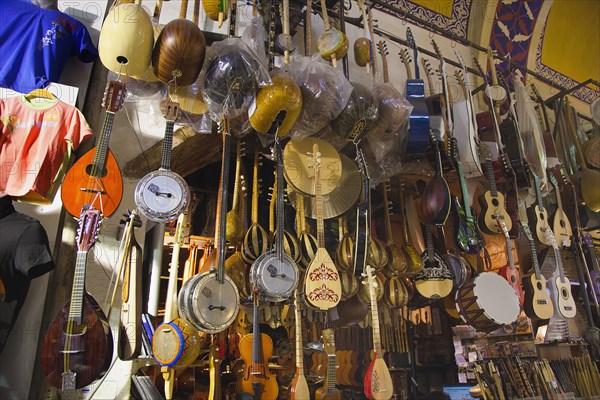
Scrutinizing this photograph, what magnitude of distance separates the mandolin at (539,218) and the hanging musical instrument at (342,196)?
1.96m

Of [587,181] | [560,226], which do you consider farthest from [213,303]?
[587,181]

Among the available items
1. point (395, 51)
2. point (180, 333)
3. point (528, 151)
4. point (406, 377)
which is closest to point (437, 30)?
point (395, 51)

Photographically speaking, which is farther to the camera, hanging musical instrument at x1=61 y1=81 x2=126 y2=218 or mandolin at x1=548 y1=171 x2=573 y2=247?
mandolin at x1=548 y1=171 x2=573 y2=247

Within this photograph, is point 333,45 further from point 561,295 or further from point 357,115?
point 561,295

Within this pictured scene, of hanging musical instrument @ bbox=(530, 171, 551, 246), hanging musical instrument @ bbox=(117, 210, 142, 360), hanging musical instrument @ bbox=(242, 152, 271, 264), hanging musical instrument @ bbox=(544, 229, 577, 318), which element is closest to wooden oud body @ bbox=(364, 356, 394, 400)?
hanging musical instrument @ bbox=(242, 152, 271, 264)

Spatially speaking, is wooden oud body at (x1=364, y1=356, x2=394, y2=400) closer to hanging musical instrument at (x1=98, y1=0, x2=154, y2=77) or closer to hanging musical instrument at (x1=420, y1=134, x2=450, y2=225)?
hanging musical instrument at (x1=420, y1=134, x2=450, y2=225)

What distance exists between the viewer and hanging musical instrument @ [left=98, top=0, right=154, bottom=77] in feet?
7.14

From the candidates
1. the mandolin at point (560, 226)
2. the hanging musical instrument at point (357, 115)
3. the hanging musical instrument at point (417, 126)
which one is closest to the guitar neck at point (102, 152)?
the hanging musical instrument at point (357, 115)

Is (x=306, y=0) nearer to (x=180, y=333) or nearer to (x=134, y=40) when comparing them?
(x=134, y=40)

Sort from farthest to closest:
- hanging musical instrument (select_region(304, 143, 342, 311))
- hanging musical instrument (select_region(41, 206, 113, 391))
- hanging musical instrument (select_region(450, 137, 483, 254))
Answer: hanging musical instrument (select_region(450, 137, 483, 254)) < hanging musical instrument (select_region(304, 143, 342, 311)) < hanging musical instrument (select_region(41, 206, 113, 391))

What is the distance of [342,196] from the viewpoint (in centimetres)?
310

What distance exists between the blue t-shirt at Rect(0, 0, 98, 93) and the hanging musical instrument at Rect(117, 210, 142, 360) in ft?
3.16

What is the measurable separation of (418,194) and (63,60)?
313 cm

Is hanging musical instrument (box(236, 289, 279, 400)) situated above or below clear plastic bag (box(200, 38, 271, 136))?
below
